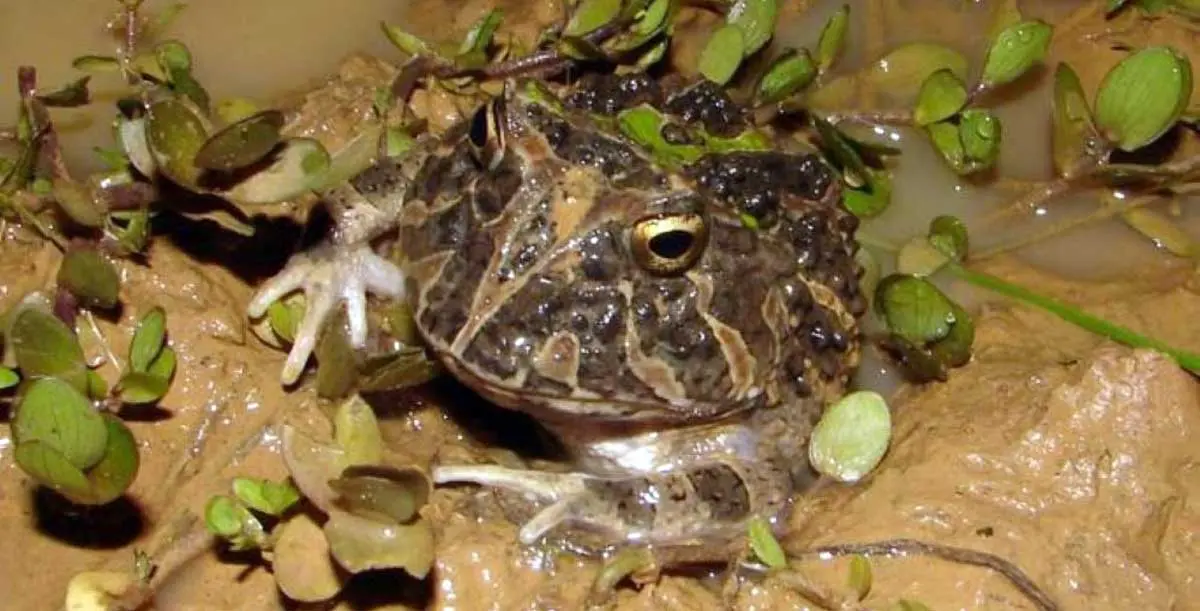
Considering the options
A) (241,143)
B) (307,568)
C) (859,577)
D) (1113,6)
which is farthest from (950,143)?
(307,568)

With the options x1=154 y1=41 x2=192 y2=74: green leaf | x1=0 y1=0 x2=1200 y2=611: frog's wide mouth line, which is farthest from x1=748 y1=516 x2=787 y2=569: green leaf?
x1=154 y1=41 x2=192 y2=74: green leaf

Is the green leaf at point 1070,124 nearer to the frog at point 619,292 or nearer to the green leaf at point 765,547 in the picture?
the frog at point 619,292

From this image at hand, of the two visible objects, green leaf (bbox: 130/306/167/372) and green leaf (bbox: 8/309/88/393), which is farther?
green leaf (bbox: 130/306/167/372)

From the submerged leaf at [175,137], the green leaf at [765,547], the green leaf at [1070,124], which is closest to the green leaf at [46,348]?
the submerged leaf at [175,137]

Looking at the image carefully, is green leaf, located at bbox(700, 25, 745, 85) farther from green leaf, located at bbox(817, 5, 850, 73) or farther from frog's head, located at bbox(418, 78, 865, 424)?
frog's head, located at bbox(418, 78, 865, 424)

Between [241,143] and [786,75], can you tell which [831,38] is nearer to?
[786,75]

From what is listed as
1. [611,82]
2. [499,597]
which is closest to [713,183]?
[611,82]

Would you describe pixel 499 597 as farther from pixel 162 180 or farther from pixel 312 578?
pixel 162 180
